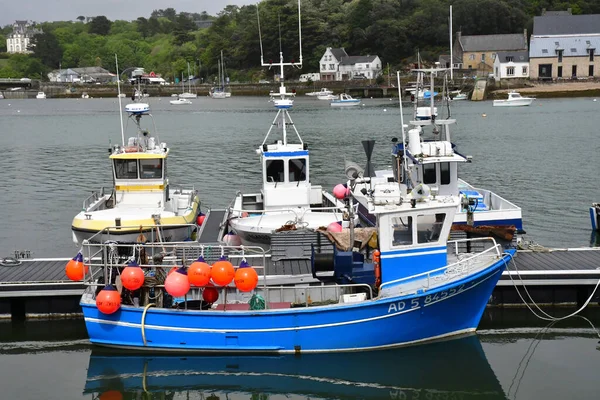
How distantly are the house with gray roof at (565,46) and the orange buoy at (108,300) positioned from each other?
315 ft

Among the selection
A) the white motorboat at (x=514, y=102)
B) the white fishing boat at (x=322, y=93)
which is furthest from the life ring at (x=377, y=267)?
the white fishing boat at (x=322, y=93)

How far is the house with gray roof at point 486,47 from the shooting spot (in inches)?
4427

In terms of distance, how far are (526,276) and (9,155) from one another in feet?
138

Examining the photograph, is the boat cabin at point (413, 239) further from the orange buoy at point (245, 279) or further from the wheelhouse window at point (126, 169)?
the wheelhouse window at point (126, 169)

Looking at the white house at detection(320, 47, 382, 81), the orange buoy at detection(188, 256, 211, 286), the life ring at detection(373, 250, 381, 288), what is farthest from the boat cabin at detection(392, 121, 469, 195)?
the white house at detection(320, 47, 382, 81)

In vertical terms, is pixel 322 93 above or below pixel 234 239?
above

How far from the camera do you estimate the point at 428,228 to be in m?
14.8

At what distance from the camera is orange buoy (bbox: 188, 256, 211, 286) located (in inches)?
570

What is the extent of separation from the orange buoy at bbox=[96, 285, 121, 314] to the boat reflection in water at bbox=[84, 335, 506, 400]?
1.19m

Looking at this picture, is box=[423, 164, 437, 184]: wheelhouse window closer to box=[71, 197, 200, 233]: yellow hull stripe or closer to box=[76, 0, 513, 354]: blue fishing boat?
box=[76, 0, 513, 354]: blue fishing boat

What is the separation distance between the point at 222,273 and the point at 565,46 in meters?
97.8

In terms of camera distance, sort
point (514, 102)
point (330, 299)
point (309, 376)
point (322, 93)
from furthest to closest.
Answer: point (322, 93) < point (514, 102) < point (330, 299) < point (309, 376)

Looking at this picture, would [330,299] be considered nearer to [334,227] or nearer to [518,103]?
[334,227]

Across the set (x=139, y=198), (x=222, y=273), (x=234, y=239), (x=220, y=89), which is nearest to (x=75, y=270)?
(x=222, y=273)
